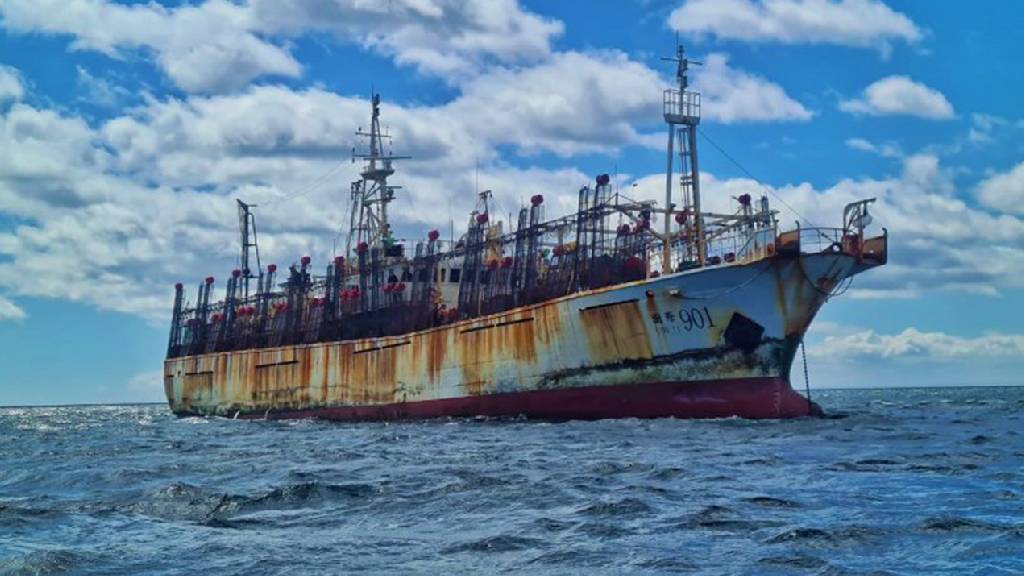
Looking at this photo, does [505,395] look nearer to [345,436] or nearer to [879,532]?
[345,436]

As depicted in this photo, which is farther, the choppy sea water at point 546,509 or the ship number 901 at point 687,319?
the ship number 901 at point 687,319

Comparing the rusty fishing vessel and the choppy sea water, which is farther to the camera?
the rusty fishing vessel

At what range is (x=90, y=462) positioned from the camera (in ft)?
81.3

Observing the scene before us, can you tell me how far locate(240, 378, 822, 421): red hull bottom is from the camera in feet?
104

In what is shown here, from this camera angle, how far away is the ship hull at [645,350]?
104ft

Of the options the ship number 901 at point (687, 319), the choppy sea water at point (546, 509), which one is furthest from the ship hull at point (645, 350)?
the choppy sea water at point (546, 509)

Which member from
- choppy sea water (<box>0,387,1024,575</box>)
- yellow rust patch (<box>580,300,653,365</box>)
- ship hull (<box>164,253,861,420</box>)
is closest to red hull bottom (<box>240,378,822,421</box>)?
ship hull (<box>164,253,861,420</box>)

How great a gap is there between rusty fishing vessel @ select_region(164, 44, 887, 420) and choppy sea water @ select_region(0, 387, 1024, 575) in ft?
22.3

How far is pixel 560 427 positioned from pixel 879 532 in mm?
20082

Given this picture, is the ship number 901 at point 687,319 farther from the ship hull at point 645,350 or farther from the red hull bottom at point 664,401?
the red hull bottom at point 664,401

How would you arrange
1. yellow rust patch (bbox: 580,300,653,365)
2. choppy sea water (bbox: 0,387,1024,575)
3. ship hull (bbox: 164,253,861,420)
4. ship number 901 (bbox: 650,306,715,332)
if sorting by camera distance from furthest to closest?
yellow rust patch (bbox: 580,300,653,365) < ship number 901 (bbox: 650,306,715,332) < ship hull (bbox: 164,253,861,420) < choppy sea water (bbox: 0,387,1024,575)

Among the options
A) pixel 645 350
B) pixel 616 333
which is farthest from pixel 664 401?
pixel 616 333

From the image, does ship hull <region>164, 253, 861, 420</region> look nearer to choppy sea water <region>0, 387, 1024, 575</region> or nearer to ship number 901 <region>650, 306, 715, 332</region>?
ship number 901 <region>650, 306, 715, 332</region>

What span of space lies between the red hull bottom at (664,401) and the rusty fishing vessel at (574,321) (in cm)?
5
